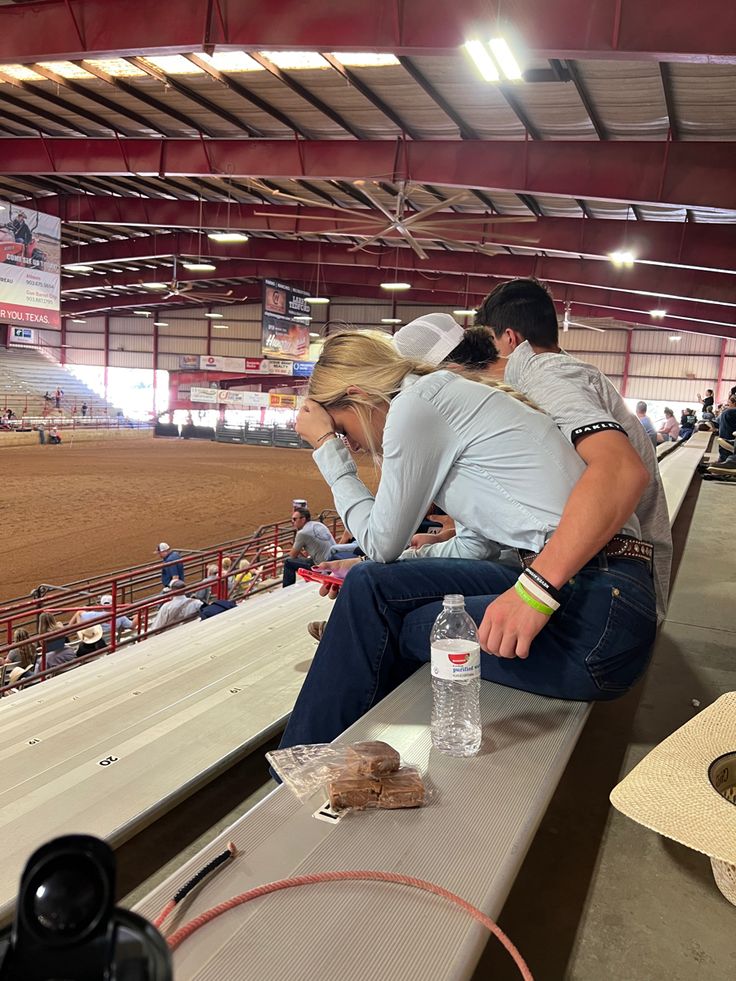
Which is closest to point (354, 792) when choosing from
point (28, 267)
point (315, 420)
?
point (315, 420)

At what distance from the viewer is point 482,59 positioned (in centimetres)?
612

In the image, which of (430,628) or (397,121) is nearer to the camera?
(430,628)

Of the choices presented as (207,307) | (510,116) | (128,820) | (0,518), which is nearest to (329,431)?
(128,820)

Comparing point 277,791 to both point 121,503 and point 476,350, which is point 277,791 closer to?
point 476,350

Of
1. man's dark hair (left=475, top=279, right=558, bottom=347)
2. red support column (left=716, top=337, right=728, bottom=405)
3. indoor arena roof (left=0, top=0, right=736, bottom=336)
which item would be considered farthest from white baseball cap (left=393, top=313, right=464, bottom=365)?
red support column (left=716, top=337, right=728, bottom=405)

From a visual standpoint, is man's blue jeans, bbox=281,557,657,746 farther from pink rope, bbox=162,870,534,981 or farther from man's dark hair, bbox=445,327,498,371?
man's dark hair, bbox=445,327,498,371

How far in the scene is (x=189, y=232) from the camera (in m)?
21.5

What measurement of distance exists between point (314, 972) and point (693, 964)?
0.65 m

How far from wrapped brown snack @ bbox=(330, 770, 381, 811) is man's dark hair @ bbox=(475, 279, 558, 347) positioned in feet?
5.17

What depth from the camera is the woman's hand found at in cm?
200

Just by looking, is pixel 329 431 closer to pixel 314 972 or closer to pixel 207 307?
pixel 314 972

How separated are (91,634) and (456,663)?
5848 mm

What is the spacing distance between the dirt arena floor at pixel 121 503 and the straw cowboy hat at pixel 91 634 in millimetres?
3041

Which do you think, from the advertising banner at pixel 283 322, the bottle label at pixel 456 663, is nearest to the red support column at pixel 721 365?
the advertising banner at pixel 283 322
